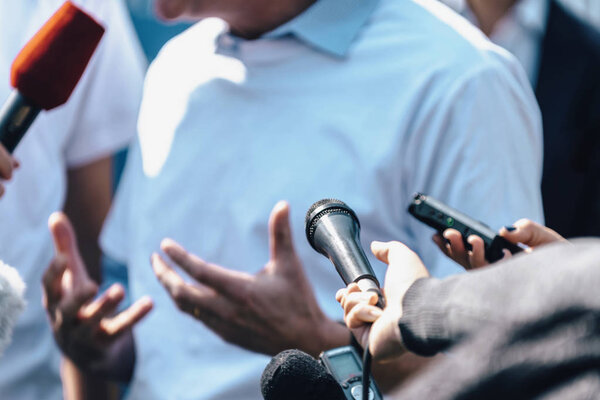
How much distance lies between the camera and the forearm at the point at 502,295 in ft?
1.40

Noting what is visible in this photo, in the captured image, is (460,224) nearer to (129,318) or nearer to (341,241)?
(341,241)

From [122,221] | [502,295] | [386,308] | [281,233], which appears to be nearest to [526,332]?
[502,295]

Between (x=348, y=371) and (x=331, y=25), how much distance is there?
84 cm

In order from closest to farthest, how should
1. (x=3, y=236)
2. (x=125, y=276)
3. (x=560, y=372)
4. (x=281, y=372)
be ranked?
1. (x=560, y=372)
2. (x=281, y=372)
3. (x=3, y=236)
4. (x=125, y=276)

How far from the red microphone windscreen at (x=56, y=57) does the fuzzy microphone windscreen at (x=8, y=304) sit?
395 millimetres

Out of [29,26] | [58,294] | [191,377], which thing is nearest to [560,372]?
[191,377]

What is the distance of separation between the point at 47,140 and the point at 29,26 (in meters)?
0.26

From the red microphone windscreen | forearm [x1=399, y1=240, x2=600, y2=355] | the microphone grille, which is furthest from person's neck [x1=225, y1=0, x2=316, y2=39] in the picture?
forearm [x1=399, y1=240, x2=600, y2=355]

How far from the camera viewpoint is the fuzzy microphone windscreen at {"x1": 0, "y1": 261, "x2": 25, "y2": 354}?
719mm

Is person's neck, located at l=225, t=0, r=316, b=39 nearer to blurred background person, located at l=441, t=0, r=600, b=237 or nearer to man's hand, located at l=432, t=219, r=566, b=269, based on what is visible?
man's hand, located at l=432, t=219, r=566, b=269

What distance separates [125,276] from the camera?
1655 mm

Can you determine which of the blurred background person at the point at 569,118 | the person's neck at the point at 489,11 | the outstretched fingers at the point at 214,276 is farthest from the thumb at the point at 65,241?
the person's neck at the point at 489,11

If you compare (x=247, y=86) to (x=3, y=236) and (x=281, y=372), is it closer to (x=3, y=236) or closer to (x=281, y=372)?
(x=3, y=236)

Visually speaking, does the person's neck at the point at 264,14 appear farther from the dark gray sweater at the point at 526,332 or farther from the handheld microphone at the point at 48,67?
the dark gray sweater at the point at 526,332
